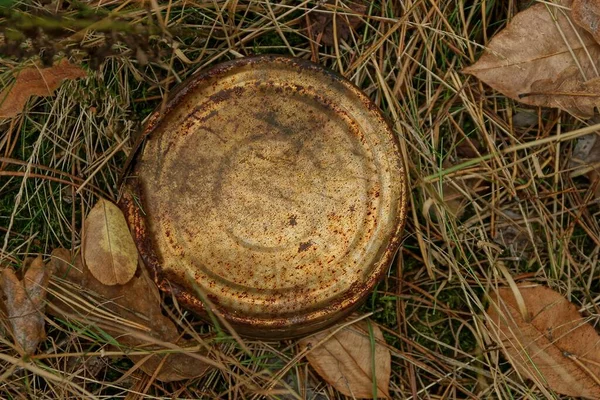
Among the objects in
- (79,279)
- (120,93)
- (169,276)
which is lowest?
(79,279)

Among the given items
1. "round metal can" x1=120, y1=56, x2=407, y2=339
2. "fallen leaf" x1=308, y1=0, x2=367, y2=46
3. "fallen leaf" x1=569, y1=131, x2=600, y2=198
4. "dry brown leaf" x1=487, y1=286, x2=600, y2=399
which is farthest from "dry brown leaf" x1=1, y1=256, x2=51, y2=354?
"fallen leaf" x1=569, y1=131, x2=600, y2=198

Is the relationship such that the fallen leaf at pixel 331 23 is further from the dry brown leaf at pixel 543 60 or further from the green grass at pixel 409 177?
the dry brown leaf at pixel 543 60

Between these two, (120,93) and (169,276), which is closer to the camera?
(169,276)

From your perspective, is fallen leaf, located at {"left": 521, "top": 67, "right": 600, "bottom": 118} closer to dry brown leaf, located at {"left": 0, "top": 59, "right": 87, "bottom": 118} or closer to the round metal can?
the round metal can

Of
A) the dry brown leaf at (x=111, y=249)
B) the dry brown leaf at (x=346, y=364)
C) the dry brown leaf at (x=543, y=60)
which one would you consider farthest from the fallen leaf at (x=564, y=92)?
the dry brown leaf at (x=111, y=249)

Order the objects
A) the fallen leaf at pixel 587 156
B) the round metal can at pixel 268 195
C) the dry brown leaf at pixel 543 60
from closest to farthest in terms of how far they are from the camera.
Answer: the round metal can at pixel 268 195
the dry brown leaf at pixel 543 60
the fallen leaf at pixel 587 156

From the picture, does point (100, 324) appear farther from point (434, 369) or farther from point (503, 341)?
point (503, 341)

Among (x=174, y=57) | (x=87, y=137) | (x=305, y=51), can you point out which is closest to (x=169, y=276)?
(x=87, y=137)
